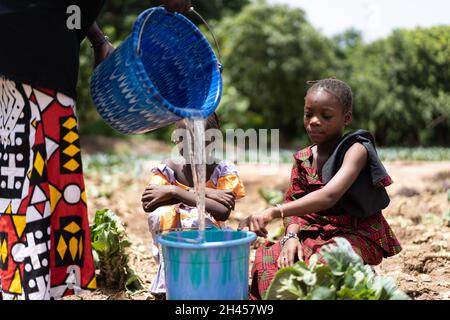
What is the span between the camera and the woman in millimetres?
2137

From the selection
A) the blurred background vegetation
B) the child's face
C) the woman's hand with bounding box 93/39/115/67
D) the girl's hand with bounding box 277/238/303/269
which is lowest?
the girl's hand with bounding box 277/238/303/269

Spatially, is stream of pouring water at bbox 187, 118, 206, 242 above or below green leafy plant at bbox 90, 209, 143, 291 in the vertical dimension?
above

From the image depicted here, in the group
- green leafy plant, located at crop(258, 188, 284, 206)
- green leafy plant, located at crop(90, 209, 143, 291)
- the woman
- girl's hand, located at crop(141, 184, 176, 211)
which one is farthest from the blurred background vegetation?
the woman

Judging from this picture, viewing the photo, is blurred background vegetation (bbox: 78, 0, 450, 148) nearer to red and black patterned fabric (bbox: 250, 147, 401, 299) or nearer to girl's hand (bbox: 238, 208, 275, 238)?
red and black patterned fabric (bbox: 250, 147, 401, 299)

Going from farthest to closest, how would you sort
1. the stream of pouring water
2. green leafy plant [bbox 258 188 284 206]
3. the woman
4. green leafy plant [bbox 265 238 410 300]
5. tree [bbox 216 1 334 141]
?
tree [bbox 216 1 334 141], green leafy plant [bbox 258 188 284 206], the stream of pouring water, the woman, green leafy plant [bbox 265 238 410 300]

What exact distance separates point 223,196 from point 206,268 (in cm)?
68

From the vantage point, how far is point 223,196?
273 cm

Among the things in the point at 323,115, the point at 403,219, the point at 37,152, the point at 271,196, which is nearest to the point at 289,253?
the point at 323,115

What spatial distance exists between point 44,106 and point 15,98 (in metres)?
0.12

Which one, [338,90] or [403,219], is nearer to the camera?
[338,90]

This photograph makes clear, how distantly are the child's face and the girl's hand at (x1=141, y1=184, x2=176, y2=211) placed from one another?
719 mm

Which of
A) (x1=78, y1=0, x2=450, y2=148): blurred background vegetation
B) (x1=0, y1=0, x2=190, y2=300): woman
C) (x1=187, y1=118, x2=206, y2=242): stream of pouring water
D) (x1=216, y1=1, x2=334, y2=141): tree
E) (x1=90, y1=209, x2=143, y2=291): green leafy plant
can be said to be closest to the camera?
(x1=0, y1=0, x2=190, y2=300): woman

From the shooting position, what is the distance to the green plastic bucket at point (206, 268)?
207 cm

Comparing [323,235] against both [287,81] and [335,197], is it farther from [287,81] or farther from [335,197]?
[287,81]
